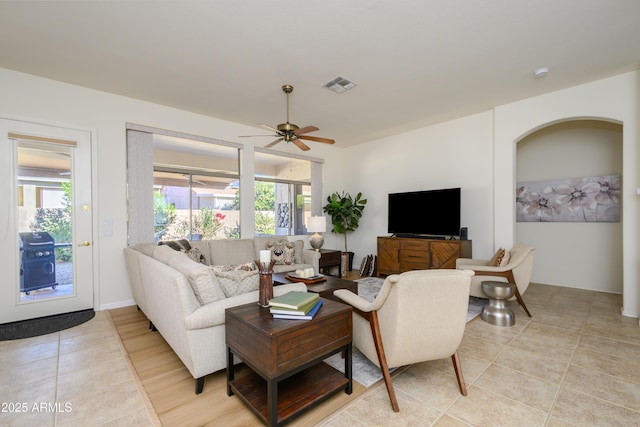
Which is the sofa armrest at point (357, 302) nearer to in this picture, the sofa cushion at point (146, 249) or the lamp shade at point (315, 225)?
the sofa cushion at point (146, 249)

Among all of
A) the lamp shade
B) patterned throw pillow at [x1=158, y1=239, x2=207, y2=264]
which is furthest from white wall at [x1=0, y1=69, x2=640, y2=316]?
the lamp shade

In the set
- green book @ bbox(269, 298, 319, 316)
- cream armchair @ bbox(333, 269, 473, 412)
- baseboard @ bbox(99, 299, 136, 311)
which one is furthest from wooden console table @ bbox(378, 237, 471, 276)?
baseboard @ bbox(99, 299, 136, 311)

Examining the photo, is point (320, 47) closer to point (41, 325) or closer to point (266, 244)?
point (266, 244)

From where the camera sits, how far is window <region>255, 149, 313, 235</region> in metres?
5.56

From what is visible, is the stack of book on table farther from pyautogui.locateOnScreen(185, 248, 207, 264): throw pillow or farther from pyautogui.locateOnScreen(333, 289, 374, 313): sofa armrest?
pyautogui.locateOnScreen(185, 248, 207, 264): throw pillow

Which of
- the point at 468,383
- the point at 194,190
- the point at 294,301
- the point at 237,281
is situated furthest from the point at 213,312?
the point at 194,190

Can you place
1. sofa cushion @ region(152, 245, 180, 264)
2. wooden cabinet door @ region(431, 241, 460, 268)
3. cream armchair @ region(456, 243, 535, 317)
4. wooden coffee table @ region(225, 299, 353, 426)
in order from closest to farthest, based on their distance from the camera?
wooden coffee table @ region(225, 299, 353, 426) < sofa cushion @ region(152, 245, 180, 264) < cream armchair @ region(456, 243, 535, 317) < wooden cabinet door @ region(431, 241, 460, 268)

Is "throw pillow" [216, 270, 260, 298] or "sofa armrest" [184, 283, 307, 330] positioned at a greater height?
"throw pillow" [216, 270, 260, 298]

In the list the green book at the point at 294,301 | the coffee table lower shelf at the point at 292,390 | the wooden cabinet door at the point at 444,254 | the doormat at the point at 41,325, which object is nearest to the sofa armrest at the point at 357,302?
the green book at the point at 294,301

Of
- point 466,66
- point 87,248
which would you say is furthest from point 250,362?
point 466,66

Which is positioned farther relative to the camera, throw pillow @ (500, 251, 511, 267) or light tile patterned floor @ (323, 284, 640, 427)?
throw pillow @ (500, 251, 511, 267)

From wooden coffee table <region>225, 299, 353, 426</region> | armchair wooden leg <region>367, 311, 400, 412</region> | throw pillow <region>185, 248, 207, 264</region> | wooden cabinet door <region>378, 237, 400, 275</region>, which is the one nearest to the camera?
wooden coffee table <region>225, 299, 353, 426</region>

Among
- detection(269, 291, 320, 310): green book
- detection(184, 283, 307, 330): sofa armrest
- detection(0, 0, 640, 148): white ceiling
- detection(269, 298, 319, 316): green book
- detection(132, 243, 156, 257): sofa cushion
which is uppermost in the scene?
detection(0, 0, 640, 148): white ceiling

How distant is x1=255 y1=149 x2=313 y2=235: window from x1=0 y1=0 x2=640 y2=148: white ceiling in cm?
178
